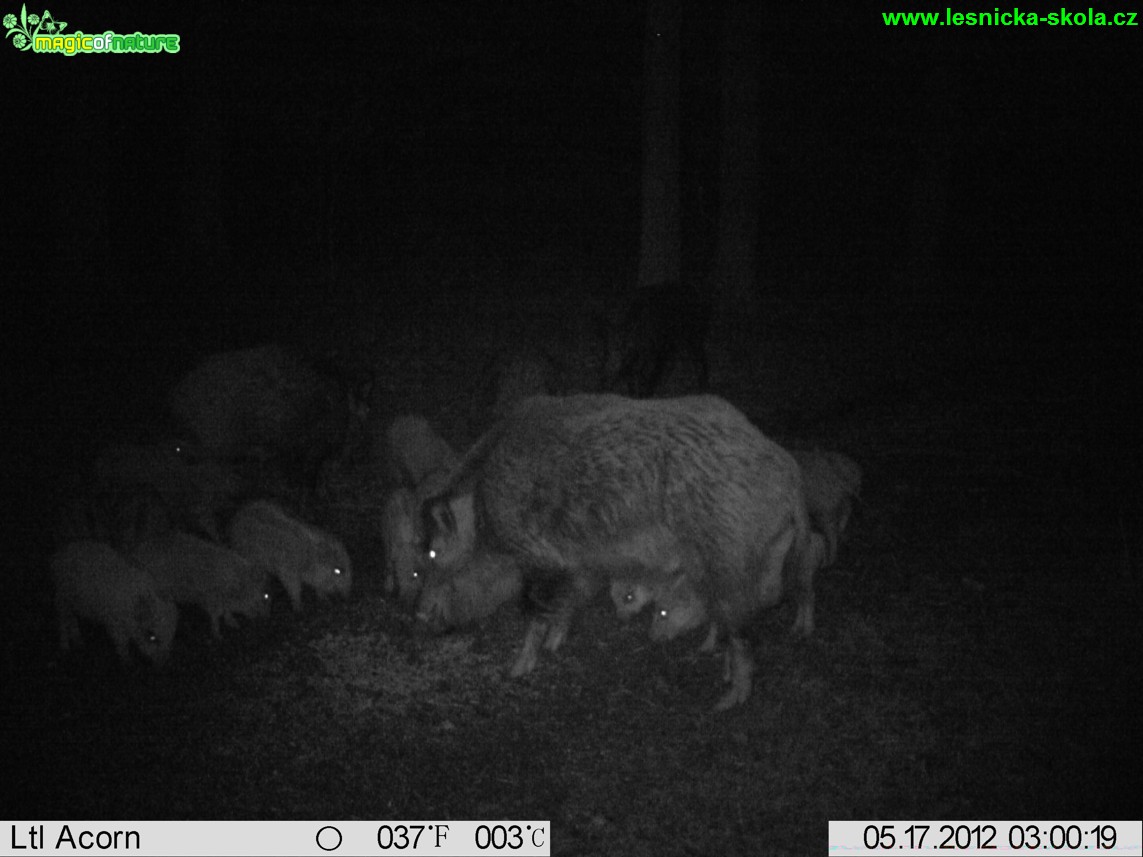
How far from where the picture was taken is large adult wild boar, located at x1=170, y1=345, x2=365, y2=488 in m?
8.56

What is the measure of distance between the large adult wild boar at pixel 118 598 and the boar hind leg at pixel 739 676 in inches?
109

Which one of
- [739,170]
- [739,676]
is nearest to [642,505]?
[739,676]

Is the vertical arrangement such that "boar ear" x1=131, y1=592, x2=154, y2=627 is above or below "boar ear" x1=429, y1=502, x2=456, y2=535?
below

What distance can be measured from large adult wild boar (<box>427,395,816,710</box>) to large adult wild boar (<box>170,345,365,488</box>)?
3375mm

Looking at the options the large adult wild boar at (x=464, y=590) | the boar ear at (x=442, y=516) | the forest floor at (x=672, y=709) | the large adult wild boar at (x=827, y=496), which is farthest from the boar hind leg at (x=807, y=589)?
the boar ear at (x=442, y=516)

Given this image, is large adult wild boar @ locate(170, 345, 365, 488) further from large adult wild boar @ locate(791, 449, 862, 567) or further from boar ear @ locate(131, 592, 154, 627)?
large adult wild boar @ locate(791, 449, 862, 567)

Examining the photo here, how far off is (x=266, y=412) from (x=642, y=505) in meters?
4.69

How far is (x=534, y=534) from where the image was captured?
5.18m

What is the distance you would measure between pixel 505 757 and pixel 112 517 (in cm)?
353

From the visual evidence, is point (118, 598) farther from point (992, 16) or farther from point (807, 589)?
point (992, 16)

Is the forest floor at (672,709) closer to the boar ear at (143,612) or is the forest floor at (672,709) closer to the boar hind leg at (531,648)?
the boar hind leg at (531,648)

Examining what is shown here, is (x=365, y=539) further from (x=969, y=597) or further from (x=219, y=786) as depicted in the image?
(x=969, y=597)

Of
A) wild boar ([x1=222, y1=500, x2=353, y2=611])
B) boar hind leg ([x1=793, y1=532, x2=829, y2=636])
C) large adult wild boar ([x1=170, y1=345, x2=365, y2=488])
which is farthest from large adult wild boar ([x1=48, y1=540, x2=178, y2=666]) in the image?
boar hind leg ([x1=793, y1=532, x2=829, y2=636])
